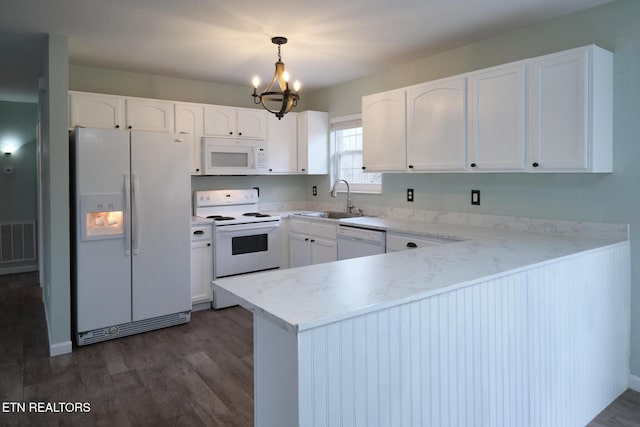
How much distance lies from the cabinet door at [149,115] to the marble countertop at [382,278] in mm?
3043

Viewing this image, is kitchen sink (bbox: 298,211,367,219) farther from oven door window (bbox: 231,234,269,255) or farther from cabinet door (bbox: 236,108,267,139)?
cabinet door (bbox: 236,108,267,139)

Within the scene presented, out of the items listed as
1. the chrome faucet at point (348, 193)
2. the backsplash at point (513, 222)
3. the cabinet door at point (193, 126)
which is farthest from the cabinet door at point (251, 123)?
the backsplash at point (513, 222)

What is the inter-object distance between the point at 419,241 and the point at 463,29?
1623 mm

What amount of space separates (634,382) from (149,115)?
14.8 feet

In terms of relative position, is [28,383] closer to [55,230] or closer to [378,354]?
[55,230]

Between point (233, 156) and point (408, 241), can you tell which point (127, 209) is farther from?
point (408, 241)

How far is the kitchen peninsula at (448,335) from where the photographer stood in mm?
1314

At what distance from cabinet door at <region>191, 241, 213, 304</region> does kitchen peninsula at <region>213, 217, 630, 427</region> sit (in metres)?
2.60

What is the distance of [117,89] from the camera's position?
442cm

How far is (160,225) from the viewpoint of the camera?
381 cm

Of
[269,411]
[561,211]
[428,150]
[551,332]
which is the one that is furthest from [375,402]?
[428,150]

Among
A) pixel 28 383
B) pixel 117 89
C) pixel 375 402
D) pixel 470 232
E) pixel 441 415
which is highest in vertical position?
pixel 117 89

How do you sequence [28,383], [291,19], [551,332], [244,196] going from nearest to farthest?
1. [551,332]
2. [28,383]
3. [291,19]
4. [244,196]

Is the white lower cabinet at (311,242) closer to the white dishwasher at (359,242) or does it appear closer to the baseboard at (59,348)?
the white dishwasher at (359,242)
